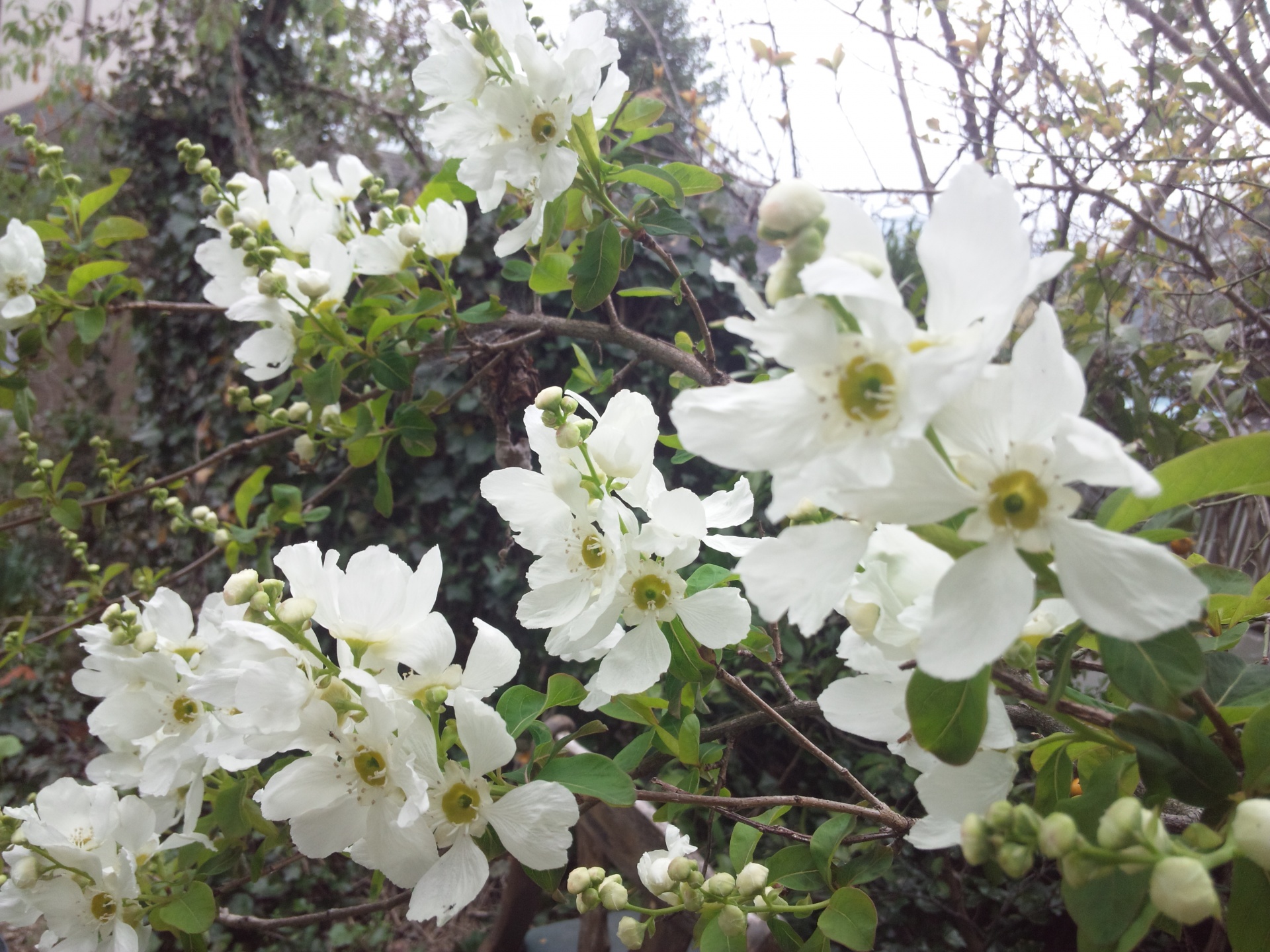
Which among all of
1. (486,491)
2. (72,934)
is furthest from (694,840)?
(486,491)

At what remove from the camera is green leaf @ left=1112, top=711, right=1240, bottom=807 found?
445mm

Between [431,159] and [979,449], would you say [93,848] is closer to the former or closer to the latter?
[979,449]

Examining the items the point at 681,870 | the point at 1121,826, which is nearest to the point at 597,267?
the point at 681,870

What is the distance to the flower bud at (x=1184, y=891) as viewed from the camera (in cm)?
34

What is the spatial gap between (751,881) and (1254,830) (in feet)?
1.36

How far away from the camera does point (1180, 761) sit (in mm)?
449

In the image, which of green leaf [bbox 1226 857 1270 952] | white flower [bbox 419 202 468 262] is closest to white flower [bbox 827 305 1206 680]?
green leaf [bbox 1226 857 1270 952]

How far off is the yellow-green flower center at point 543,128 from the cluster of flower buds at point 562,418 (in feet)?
1.27

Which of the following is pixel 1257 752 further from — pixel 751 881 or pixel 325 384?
pixel 325 384

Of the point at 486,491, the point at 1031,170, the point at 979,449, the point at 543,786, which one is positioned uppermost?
the point at 1031,170

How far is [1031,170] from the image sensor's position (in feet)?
7.09

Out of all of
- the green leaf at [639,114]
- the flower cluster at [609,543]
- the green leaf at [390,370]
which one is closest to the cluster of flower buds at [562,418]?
the flower cluster at [609,543]

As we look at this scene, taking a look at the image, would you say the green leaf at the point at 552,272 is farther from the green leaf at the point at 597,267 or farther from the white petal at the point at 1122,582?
the white petal at the point at 1122,582

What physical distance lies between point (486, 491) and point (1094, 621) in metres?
0.48
